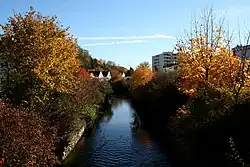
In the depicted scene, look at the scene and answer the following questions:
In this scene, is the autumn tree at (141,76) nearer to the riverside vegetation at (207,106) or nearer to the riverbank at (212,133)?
the riverside vegetation at (207,106)

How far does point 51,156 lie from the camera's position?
15109mm

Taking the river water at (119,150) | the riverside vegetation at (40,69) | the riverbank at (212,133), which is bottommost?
the river water at (119,150)

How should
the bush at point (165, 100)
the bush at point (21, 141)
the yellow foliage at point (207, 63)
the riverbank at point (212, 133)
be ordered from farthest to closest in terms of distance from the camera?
the bush at point (165, 100) < the yellow foliage at point (207, 63) < the riverbank at point (212, 133) < the bush at point (21, 141)

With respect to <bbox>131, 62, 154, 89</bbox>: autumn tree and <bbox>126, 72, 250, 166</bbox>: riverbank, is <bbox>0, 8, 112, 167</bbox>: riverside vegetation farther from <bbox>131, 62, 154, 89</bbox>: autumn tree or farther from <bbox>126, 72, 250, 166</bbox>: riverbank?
<bbox>131, 62, 154, 89</bbox>: autumn tree

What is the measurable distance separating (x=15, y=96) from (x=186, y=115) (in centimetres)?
1061

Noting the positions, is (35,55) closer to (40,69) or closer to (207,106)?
(40,69)

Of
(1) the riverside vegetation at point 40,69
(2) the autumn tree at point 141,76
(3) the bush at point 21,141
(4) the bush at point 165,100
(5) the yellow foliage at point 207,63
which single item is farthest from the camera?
(2) the autumn tree at point 141,76

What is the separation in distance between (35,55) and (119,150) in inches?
354

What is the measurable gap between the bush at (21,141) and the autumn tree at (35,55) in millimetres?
6828

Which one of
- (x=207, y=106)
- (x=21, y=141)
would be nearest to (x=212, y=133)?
(x=207, y=106)

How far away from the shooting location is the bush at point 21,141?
42.0 ft

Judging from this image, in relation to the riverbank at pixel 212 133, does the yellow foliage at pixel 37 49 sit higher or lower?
higher

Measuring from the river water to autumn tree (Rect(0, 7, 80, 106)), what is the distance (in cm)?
478

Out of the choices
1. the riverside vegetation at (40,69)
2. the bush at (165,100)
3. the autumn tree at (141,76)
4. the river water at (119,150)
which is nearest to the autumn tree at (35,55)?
the riverside vegetation at (40,69)
